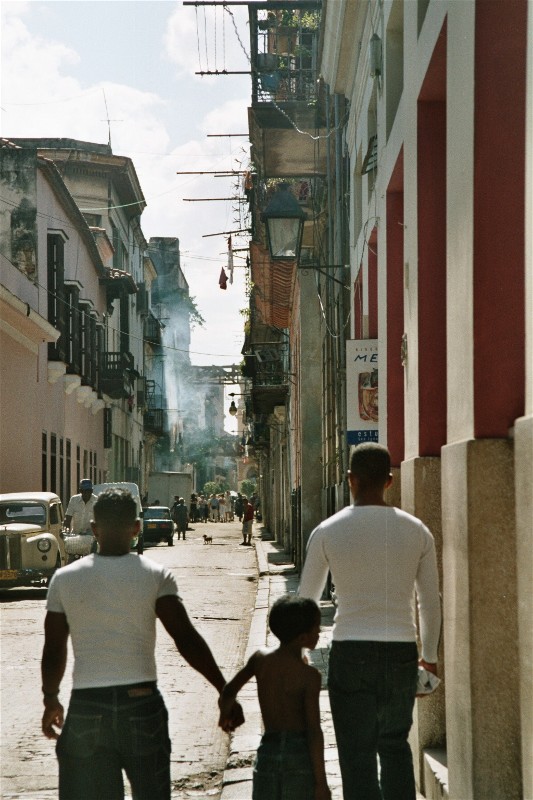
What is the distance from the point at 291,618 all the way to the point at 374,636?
1.21ft

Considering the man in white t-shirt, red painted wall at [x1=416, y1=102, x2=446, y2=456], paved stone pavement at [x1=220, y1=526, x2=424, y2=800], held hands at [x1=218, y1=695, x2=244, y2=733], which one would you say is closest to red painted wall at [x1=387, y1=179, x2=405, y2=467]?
paved stone pavement at [x1=220, y1=526, x2=424, y2=800]

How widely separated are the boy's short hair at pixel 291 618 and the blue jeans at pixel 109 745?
1.74 feet

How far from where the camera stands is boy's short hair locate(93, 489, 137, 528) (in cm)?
447

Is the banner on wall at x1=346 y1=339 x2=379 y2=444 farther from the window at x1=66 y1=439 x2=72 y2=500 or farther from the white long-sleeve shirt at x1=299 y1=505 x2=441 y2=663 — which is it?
the window at x1=66 y1=439 x2=72 y2=500

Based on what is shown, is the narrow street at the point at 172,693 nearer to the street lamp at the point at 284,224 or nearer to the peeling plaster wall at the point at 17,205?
the street lamp at the point at 284,224

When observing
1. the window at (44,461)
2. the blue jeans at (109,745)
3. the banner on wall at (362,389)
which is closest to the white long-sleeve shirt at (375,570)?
the blue jeans at (109,745)

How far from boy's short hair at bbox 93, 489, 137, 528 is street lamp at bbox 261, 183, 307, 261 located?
431 inches

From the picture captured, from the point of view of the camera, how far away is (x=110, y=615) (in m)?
4.29

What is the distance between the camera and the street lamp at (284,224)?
15273 mm

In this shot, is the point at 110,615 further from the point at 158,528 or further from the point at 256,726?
the point at 158,528

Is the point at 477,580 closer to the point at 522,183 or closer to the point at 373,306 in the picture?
the point at 522,183

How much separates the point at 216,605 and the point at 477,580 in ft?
41.7

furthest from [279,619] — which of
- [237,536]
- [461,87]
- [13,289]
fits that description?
[237,536]

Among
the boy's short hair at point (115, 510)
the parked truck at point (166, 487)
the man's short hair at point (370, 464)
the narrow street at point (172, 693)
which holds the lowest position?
the narrow street at point (172, 693)
